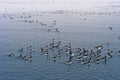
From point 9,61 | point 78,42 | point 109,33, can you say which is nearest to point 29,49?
point 9,61

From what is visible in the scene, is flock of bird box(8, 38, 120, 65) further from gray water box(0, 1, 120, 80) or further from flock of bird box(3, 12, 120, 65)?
gray water box(0, 1, 120, 80)

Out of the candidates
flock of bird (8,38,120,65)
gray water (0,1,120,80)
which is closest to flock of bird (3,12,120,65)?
flock of bird (8,38,120,65)

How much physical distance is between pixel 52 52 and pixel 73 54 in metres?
6.05

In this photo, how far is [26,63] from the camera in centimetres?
6172

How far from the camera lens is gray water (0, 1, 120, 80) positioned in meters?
54.7

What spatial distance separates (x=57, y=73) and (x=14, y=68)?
9.44 m

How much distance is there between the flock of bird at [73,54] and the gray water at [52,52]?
94cm

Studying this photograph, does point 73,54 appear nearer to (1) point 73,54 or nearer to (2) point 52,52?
(1) point 73,54

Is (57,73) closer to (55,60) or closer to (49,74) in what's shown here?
(49,74)

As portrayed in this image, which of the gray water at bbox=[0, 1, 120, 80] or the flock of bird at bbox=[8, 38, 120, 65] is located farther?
the flock of bird at bbox=[8, 38, 120, 65]

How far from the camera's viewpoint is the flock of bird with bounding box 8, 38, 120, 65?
2491 inches

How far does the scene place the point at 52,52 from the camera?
70062 mm

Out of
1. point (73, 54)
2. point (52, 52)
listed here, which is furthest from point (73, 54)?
point (52, 52)

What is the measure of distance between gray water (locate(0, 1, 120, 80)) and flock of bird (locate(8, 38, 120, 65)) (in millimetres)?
938
